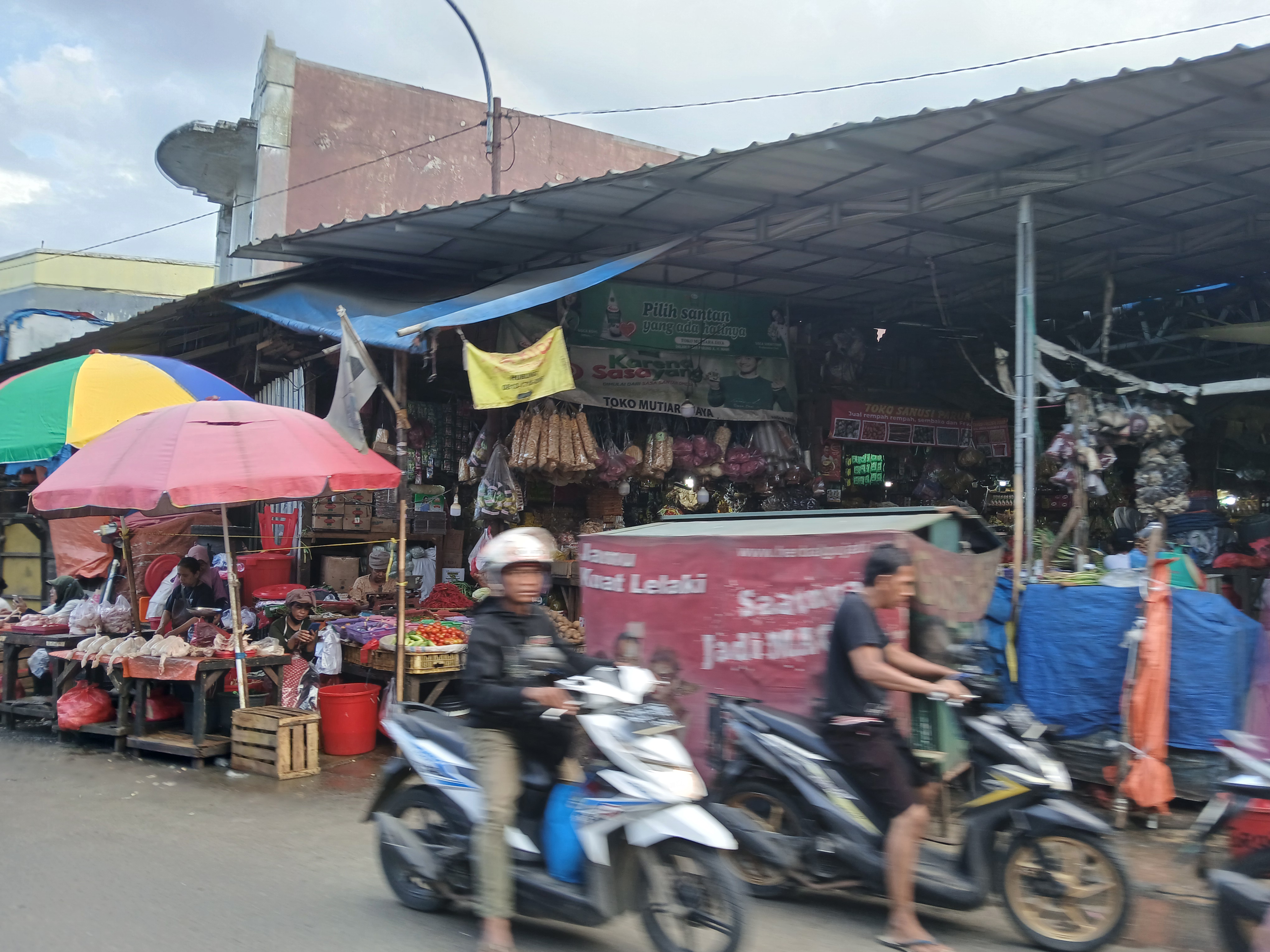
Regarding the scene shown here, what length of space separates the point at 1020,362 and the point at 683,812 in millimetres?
5106

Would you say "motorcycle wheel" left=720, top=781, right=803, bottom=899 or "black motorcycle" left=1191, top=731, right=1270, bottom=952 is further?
"motorcycle wheel" left=720, top=781, right=803, bottom=899

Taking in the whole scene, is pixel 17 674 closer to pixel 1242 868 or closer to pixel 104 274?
pixel 1242 868

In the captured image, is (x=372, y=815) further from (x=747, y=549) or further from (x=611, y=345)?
(x=611, y=345)

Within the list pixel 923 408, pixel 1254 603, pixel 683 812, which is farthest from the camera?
pixel 923 408

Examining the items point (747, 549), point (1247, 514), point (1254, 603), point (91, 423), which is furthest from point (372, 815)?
point (1247, 514)

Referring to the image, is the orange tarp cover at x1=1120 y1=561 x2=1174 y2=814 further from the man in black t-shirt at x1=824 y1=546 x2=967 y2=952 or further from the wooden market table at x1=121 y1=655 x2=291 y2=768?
the wooden market table at x1=121 y1=655 x2=291 y2=768

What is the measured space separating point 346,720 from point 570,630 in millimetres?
2255

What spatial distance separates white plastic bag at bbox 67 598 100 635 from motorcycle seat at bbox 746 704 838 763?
22.8 ft

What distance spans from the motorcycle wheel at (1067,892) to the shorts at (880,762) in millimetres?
574

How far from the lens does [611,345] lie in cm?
1059

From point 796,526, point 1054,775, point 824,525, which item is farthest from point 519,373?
point 1054,775

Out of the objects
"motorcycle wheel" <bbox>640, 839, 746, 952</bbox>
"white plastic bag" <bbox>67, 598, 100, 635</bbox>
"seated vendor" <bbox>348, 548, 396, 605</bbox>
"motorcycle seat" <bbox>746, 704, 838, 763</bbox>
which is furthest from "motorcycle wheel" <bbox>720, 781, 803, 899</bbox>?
"white plastic bag" <bbox>67, 598, 100, 635</bbox>

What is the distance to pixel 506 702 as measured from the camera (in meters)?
3.78

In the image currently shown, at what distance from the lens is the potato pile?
9.05m
